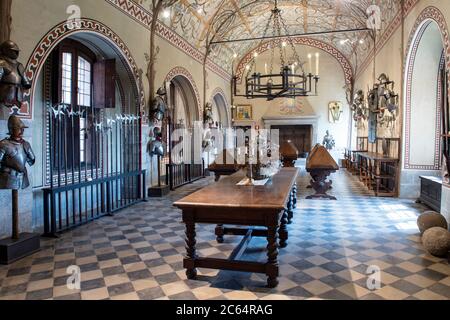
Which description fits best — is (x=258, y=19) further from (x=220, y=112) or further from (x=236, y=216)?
(x=236, y=216)

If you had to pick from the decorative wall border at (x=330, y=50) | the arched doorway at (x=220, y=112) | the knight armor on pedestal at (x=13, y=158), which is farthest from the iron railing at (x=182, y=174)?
the decorative wall border at (x=330, y=50)

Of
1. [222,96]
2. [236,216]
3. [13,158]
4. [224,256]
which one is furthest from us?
[222,96]

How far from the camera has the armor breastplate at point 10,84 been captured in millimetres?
3708

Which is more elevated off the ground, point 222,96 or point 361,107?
point 222,96

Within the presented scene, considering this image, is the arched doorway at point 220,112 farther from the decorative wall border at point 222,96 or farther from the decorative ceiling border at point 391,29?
the decorative ceiling border at point 391,29

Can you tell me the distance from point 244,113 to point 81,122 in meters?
10.4

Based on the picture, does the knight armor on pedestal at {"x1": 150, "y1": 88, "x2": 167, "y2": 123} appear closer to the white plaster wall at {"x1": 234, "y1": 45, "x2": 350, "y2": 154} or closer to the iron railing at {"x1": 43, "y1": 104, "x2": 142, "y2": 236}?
the iron railing at {"x1": 43, "y1": 104, "x2": 142, "y2": 236}

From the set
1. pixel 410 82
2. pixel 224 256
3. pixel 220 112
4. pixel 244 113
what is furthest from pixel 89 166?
pixel 244 113

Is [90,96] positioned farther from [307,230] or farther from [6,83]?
[307,230]

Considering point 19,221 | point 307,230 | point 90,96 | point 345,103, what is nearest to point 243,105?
point 345,103

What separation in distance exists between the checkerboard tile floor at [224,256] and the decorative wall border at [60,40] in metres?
1.91

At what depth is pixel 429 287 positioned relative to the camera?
9.66ft

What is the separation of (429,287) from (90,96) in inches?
241

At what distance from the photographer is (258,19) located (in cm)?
1165
